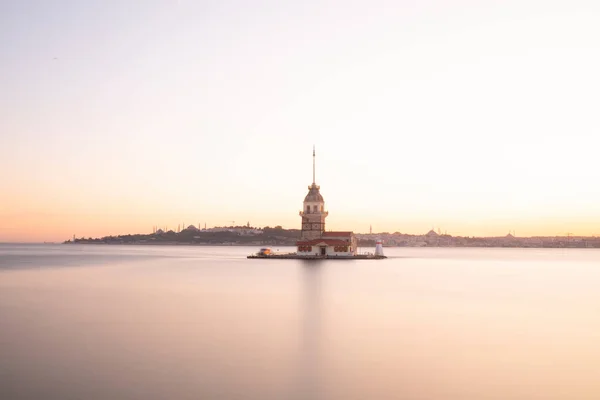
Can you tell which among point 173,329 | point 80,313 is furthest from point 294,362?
point 80,313

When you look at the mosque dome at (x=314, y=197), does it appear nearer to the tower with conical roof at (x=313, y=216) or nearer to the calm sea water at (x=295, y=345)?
the tower with conical roof at (x=313, y=216)

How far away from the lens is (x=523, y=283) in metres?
67.9

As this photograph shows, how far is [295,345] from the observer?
27156mm

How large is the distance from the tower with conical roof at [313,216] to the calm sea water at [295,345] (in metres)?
52.7

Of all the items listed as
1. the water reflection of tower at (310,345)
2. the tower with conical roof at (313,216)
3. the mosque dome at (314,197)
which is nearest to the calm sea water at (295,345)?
the water reflection of tower at (310,345)

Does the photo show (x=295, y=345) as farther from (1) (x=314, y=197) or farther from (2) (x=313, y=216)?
(1) (x=314, y=197)

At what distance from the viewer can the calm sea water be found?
64.9ft

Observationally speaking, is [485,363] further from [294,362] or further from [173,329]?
[173,329]

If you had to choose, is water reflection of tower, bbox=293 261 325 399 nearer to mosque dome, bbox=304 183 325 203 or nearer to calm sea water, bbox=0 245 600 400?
calm sea water, bbox=0 245 600 400

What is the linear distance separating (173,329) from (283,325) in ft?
20.3

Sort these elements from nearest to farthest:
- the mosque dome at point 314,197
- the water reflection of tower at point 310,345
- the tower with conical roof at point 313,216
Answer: the water reflection of tower at point 310,345 < the tower with conical roof at point 313,216 < the mosque dome at point 314,197

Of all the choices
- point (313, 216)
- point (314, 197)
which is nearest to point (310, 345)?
point (313, 216)

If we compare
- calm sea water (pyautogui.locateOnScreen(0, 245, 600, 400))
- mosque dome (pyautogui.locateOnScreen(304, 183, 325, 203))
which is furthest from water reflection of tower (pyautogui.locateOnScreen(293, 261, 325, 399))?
mosque dome (pyautogui.locateOnScreen(304, 183, 325, 203))

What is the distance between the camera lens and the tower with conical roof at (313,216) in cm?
10469
